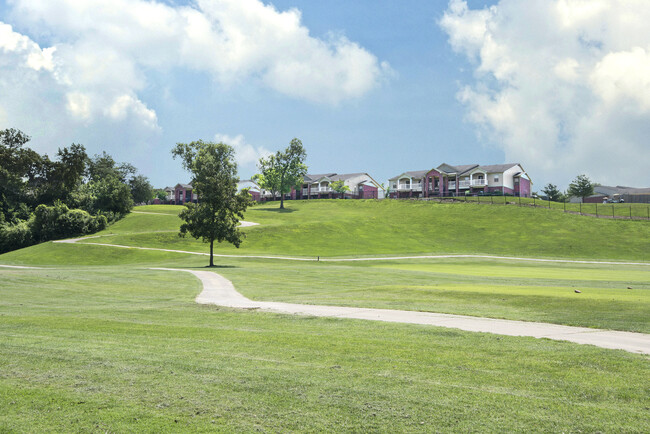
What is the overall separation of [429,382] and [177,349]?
4.95m

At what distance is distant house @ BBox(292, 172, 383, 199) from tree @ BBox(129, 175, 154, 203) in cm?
4485

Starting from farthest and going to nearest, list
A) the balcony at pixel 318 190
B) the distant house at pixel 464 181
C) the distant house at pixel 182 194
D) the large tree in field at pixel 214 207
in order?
the distant house at pixel 182 194, the balcony at pixel 318 190, the distant house at pixel 464 181, the large tree in field at pixel 214 207

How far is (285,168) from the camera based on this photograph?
11625 centimetres

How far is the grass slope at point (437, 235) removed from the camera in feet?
205

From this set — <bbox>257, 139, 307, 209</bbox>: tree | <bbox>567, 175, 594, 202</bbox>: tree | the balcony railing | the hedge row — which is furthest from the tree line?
<bbox>567, 175, 594, 202</bbox>: tree

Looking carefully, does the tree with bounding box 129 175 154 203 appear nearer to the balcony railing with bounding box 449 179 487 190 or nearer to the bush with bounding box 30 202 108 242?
the bush with bounding box 30 202 108 242

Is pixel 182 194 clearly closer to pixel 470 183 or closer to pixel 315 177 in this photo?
pixel 315 177

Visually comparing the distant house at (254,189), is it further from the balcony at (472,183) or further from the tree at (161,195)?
the balcony at (472,183)

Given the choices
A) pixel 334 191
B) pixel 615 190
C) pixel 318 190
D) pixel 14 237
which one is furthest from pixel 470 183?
pixel 14 237

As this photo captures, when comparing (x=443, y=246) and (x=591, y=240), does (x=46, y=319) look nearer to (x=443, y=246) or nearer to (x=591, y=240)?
(x=443, y=246)

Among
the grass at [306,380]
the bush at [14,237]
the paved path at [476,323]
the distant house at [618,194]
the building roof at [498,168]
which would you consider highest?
the building roof at [498,168]

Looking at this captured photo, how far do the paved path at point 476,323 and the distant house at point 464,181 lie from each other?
362ft

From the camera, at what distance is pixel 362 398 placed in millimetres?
6586

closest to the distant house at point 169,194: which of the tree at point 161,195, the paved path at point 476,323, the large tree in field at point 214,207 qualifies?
the tree at point 161,195
